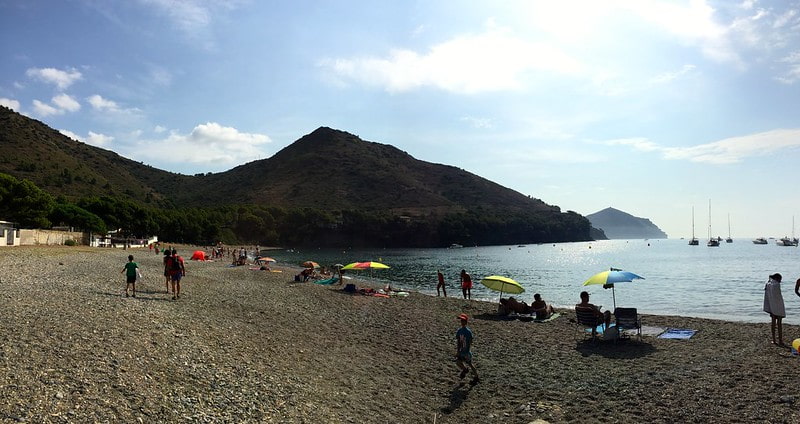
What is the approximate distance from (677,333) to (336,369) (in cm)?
1288

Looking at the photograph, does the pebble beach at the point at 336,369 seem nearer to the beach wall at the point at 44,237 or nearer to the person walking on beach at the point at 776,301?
the person walking on beach at the point at 776,301

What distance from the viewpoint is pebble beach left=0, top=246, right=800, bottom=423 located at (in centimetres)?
859

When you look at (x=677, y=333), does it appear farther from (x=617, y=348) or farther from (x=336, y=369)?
(x=336, y=369)

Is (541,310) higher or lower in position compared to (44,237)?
lower

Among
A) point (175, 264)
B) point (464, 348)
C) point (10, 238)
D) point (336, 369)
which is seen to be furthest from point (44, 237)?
point (464, 348)

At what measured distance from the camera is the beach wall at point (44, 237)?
154 ft

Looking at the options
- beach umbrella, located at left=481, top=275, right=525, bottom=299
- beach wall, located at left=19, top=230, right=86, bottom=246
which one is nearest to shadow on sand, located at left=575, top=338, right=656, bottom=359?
beach umbrella, located at left=481, top=275, right=525, bottom=299

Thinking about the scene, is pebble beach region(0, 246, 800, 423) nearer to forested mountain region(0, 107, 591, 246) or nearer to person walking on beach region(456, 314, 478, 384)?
person walking on beach region(456, 314, 478, 384)

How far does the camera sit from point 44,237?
51.2 metres

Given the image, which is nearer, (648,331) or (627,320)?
(627,320)

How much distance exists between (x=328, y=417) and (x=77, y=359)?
491 centimetres

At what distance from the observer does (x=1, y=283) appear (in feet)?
60.4

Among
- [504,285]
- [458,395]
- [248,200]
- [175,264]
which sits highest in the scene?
[248,200]

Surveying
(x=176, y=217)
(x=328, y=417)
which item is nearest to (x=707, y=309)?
(x=328, y=417)
